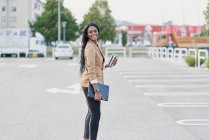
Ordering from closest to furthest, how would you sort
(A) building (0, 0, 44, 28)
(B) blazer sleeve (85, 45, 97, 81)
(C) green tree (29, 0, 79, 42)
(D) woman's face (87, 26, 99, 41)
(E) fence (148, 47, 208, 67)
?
(B) blazer sleeve (85, 45, 97, 81) → (D) woman's face (87, 26, 99, 41) → (E) fence (148, 47, 208, 67) → (C) green tree (29, 0, 79, 42) → (A) building (0, 0, 44, 28)

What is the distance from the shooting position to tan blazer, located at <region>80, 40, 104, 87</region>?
5895 mm

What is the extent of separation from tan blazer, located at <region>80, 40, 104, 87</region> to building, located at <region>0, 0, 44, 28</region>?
9022cm

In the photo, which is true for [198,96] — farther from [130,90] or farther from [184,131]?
[184,131]

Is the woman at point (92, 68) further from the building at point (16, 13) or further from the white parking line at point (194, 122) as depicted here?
the building at point (16, 13)

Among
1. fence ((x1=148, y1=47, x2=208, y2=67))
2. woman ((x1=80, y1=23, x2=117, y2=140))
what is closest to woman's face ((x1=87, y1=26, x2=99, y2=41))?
woman ((x1=80, y1=23, x2=117, y2=140))

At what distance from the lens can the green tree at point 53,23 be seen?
206ft

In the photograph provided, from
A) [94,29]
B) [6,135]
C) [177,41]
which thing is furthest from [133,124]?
[177,41]

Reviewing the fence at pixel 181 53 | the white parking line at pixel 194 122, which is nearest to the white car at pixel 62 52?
the fence at pixel 181 53

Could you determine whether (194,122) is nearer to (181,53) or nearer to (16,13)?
(181,53)

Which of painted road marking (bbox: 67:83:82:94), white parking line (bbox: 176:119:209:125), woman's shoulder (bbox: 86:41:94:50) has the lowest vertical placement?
white parking line (bbox: 176:119:209:125)

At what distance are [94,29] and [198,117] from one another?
12.9ft

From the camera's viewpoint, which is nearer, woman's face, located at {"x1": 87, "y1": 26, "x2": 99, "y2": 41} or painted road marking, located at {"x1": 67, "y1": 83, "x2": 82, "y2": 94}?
woman's face, located at {"x1": 87, "y1": 26, "x2": 99, "y2": 41}

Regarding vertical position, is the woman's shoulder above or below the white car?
above

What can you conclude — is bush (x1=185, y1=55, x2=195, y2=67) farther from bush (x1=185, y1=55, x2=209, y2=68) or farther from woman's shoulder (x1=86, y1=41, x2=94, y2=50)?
woman's shoulder (x1=86, y1=41, x2=94, y2=50)
